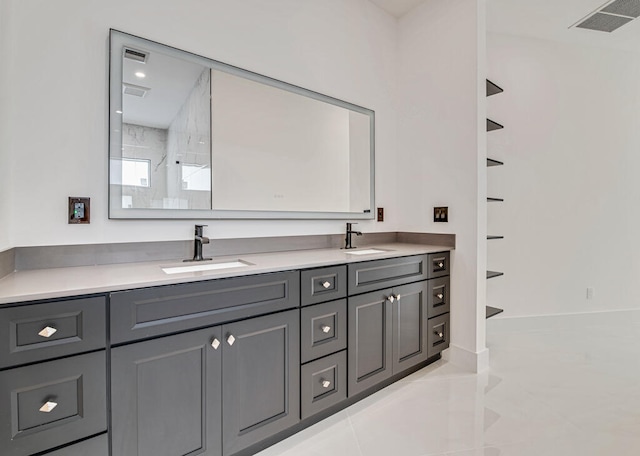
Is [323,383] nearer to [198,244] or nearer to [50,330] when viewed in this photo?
[198,244]

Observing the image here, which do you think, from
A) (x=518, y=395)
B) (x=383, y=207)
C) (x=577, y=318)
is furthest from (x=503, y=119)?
(x=518, y=395)

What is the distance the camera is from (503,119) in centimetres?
314

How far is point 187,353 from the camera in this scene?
125 cm

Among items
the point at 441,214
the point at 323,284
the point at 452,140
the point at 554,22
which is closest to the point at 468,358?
the point at 441,214

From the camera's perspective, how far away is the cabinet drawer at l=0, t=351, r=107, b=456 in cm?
92

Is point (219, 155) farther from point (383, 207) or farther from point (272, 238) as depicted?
point (383, 207)

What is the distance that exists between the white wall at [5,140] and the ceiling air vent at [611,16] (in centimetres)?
414

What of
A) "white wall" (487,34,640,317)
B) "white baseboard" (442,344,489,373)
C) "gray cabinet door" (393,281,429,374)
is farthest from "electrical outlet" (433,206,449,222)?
"white baseboard" (442,344,489,373)

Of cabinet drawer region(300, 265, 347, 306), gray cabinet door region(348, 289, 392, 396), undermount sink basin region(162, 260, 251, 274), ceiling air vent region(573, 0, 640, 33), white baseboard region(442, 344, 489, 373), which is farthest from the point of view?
ceiling air vent region(573, 0, 640, 33)

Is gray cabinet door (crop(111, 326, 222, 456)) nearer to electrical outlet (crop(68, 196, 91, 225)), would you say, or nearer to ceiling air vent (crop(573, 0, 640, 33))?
electrical outlet (crop(68, 196, 91, 225))

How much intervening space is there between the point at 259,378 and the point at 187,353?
0.37 metres

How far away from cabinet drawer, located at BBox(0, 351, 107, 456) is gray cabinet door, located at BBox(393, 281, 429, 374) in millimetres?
1625

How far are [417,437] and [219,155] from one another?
1.91 metres

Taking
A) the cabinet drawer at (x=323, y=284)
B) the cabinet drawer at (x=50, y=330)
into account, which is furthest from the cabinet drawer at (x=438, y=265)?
the cabinet drawer at (x=50, y=330)
